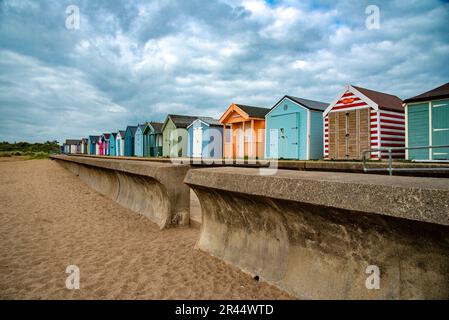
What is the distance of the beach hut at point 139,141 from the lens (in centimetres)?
3758

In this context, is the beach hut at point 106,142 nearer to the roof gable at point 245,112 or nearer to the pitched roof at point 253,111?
the roof gable at point 245,112

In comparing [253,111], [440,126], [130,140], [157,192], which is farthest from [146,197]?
[130,140]

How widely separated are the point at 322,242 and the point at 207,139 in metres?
24.5

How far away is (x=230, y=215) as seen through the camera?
3.42m

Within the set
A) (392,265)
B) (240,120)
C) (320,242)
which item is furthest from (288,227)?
(240,120)

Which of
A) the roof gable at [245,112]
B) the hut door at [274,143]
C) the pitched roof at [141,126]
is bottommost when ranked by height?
the hut door at [274,143]

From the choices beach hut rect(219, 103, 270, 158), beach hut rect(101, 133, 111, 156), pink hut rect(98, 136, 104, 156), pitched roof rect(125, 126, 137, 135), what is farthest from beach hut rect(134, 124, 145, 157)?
pink hut rect(98, 136, 104, 156)

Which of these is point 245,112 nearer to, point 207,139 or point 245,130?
point 245,130

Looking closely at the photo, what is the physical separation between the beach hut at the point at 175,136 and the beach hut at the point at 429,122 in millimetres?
20857

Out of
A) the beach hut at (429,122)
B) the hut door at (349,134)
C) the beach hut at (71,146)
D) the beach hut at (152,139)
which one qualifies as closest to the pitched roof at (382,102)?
the hut door at (349,134)

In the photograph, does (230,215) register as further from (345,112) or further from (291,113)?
(291,113)

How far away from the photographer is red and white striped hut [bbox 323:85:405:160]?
14.1m

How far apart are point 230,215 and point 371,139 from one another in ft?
43.2

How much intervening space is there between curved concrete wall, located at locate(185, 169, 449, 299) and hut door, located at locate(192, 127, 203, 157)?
76.9 ft
